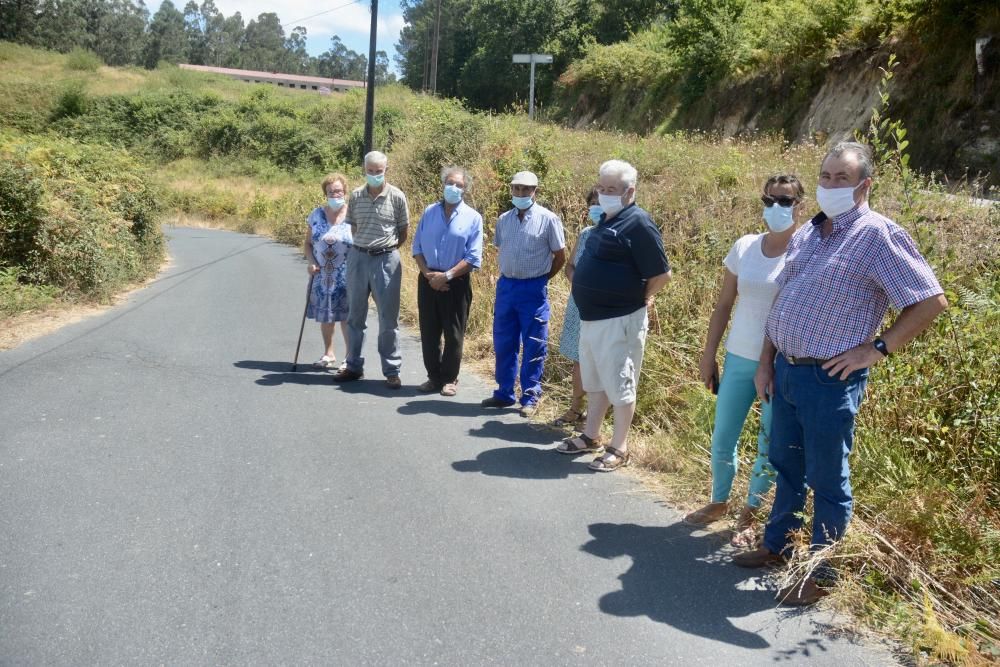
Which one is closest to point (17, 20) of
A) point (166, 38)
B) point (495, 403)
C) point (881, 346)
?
point (166, 38)

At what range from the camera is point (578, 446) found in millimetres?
5691

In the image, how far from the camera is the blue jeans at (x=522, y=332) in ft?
22.4

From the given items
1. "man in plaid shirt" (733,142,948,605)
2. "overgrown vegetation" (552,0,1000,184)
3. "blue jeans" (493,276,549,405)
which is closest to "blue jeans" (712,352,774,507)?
"man in plaid shirt" (733,142,948,605)

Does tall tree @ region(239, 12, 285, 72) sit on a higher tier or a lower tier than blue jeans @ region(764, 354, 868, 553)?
higher

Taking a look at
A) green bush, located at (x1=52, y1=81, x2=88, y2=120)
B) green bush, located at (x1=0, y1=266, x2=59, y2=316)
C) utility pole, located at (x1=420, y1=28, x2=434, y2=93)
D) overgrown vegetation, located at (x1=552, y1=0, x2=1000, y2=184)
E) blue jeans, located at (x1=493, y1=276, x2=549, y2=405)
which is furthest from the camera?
Answer: utility pole, located at (x1=420, y1=28, x2=434, y2=93)

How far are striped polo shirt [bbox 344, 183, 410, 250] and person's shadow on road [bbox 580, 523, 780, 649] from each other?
382 centimetres

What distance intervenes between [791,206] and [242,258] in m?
16.7

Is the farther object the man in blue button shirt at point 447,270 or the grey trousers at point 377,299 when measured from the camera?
the grey trousers at point 377,299

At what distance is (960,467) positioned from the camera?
418 cm

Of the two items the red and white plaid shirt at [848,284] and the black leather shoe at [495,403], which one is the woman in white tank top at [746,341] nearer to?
the red and white plaid shirt at [848,284]

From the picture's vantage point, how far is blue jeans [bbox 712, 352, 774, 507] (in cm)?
423

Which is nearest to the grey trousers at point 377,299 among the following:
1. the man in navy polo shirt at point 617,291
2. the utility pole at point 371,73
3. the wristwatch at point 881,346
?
the man in navy polo shirt at point 617,291

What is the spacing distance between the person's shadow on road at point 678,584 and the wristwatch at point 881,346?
1221 mm

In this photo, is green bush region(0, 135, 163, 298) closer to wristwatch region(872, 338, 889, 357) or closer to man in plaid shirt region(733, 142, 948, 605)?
man in plaid shirt region(733, 142, 948, 605)
